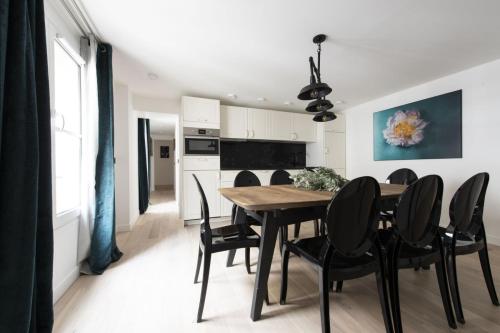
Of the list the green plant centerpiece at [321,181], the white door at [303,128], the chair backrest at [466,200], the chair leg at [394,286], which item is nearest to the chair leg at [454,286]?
the chair backrest at [466,200]

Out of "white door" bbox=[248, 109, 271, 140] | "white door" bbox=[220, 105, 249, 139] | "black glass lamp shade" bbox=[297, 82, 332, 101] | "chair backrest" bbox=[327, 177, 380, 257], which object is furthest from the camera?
"white door" bbox=[248, 109, 271, 140]

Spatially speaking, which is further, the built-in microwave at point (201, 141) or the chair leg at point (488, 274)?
the built-in microwave at point (201, 141)

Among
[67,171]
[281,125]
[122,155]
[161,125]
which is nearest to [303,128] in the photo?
[281,125]

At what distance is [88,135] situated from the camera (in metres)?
1.97

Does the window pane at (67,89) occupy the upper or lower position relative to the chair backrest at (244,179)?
upper

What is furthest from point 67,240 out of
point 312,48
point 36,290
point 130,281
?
point 312,48

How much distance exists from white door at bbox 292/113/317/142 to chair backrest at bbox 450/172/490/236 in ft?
10.7

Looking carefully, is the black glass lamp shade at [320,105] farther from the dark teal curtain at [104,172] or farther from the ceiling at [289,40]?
the dark teal curtain at [104,172]

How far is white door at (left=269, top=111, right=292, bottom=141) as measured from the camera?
425 centimetres

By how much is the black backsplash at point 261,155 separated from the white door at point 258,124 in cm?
40

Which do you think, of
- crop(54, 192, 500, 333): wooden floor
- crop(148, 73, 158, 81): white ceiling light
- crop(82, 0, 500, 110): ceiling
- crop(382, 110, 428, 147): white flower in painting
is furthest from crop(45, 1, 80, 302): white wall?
crop(382, 110, 428, 147): white flower in painting

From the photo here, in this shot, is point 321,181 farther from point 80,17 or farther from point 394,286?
point 80,17

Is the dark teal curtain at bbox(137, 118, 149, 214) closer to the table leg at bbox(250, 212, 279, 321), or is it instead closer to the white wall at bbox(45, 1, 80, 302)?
the white wall at bbox(45, 1, 80, 302)

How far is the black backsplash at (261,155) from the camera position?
4.25 metres
